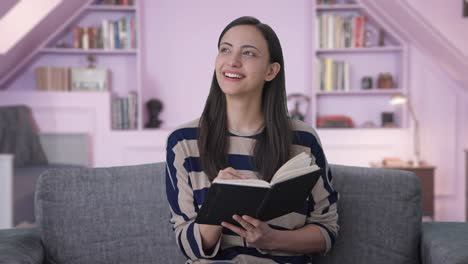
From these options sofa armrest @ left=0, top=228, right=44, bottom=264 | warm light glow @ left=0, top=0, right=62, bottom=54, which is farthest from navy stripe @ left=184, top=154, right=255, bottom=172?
warm light glow @ left=0, top=0, right=62, bottom=54

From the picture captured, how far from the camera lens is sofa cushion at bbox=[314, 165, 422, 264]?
172 centimetres

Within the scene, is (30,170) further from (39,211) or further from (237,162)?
(237,162)

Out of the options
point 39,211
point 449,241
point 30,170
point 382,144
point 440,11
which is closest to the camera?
point 449,241

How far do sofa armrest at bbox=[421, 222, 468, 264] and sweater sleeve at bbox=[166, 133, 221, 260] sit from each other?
58cm

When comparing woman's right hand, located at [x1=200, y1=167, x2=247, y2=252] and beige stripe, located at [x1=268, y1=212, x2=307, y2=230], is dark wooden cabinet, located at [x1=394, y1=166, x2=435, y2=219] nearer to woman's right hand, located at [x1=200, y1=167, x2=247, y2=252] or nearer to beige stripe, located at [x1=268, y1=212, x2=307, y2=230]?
beige stripe, located at [x1=268, y1=212, x2=307, y2=230]

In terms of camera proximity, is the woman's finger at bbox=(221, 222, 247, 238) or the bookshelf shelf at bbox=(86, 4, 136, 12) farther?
the bookshelf shelf at bbox=(86, 4, 136, 12)

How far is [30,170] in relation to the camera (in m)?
4.46

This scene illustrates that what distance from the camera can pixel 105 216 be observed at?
1.76 metres

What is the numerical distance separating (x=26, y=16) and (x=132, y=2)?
3.08 ft

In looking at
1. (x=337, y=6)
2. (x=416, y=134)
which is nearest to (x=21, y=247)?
(x=416, y=134)

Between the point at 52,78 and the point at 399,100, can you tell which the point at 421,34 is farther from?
the point at 52,78

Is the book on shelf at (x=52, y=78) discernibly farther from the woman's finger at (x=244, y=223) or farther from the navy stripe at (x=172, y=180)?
the woman's finger at (x=244, y=223)

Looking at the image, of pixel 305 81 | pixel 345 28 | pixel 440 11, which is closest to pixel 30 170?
pixel 305 81

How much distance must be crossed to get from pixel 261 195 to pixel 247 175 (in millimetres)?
305
